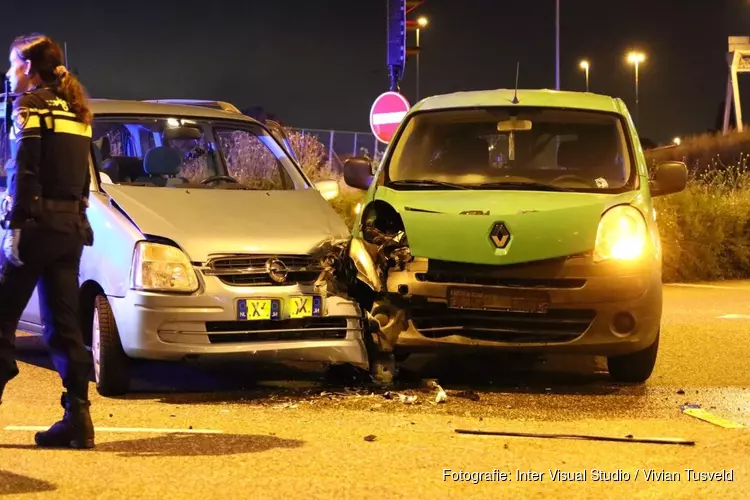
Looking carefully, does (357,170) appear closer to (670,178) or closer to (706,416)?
(670,178)

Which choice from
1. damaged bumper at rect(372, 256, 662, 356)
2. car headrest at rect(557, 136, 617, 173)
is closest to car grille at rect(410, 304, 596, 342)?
damaged bumper at rect(372, 256, 662, 356)

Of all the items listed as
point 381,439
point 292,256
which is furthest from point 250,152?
point 381,439

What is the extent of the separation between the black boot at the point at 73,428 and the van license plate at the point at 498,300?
2.51 meters

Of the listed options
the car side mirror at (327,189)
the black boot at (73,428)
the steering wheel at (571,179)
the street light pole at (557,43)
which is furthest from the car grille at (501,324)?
the street light pole at (557,43)

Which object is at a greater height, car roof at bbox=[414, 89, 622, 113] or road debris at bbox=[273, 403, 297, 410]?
car roof at bbox=[414, 89, 622, 113]

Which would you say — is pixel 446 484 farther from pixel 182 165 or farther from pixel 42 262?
pixel 182 165

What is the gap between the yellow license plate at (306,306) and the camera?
6691 mm

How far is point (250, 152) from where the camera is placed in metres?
18.0

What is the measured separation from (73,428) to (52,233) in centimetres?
96

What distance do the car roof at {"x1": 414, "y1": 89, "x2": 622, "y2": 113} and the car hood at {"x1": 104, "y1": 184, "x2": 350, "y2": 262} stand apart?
4.87ft

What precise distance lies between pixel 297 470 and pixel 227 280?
1.85 m

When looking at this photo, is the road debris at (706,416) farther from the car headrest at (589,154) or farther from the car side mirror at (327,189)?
the car side mirror at (327,189)

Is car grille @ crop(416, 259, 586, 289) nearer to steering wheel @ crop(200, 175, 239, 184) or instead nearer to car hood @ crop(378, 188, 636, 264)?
car hood @ crop(378, 188, 636, 264)

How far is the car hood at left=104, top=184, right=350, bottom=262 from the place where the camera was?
6.64m
